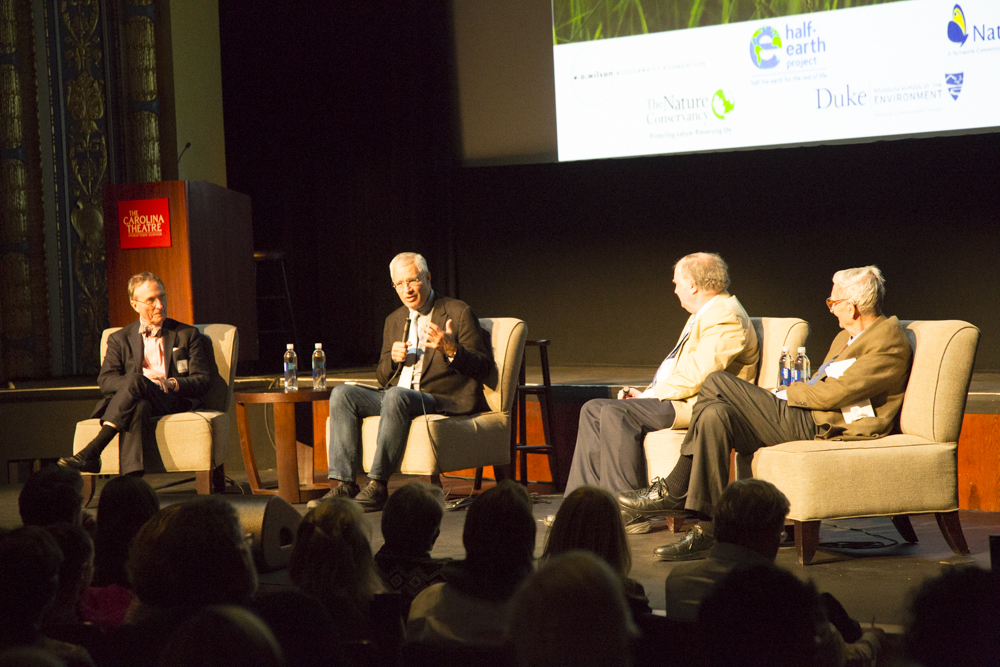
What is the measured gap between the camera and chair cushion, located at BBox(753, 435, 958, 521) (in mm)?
3381

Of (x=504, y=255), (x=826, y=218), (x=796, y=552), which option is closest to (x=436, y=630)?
(x=796, y=552)

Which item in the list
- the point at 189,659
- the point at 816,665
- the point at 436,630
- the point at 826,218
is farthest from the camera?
the point at 826,218

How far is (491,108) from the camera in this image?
7184mm

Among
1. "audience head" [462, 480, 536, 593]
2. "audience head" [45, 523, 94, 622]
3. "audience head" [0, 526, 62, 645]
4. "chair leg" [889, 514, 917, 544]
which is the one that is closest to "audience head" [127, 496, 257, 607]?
"audience head" [0, 526, 62, 645]

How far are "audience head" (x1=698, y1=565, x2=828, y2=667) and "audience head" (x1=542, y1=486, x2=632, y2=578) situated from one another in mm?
675

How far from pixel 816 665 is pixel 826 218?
5.30 metres

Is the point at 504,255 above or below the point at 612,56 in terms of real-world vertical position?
below

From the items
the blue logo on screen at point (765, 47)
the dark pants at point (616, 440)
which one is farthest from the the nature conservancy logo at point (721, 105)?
the dark pants at point (616, 440)

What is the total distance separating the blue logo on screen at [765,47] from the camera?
241 inches

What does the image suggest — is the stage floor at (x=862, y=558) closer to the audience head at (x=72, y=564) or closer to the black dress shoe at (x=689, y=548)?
the black dress shoe at (x=689, y=548)

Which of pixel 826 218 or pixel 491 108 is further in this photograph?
pixel 491 108

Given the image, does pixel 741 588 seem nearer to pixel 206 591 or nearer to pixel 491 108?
pixel 206 591

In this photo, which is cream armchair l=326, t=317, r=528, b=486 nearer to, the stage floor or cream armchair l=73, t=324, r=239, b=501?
the stage floor

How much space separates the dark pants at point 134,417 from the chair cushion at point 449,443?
979 mm
